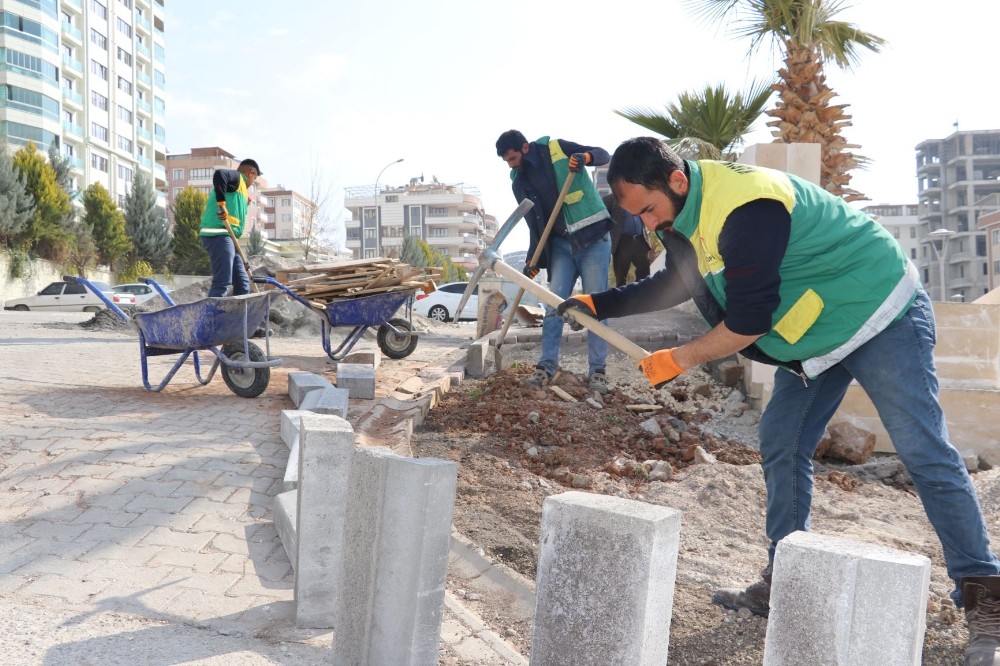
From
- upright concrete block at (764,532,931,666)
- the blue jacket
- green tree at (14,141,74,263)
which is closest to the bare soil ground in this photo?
upright concrete block at (764,532,931,666)

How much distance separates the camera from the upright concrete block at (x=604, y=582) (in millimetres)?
1536

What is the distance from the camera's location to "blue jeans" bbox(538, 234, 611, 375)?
19.1 feet

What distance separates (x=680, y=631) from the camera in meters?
2.43

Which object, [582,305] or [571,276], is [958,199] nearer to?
[571,276]

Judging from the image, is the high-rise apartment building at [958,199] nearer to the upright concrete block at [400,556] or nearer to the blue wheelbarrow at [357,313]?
the blue wheelbarrow at [357,313]

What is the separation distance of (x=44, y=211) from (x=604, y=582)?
35028mm

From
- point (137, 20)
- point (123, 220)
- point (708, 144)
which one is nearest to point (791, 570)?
point (708, 144)

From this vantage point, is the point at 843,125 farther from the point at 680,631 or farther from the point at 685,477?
the point at 680,631

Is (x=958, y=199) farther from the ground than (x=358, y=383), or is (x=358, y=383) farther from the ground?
(x=958, y=199)

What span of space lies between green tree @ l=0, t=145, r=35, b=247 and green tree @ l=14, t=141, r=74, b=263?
→ 362 millimetres

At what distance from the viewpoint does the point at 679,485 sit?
3930 mm

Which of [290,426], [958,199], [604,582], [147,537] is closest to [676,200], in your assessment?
[604,582]

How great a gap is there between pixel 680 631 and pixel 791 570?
109cm

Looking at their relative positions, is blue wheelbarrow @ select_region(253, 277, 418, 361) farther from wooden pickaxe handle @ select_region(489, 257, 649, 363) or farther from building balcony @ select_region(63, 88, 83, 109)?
building balcony @ select_region(63, 88, 83, 109)
